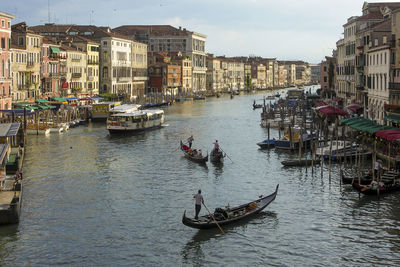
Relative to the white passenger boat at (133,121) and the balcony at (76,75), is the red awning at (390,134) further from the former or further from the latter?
the balcony at (76,75)

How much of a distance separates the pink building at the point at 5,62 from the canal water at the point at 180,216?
47.4ft

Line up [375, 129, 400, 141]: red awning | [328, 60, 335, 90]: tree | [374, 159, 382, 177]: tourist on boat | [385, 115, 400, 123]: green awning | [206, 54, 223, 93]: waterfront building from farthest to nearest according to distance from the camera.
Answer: [206, 54, 223, 93]: waterfront building
[328, 60, 335, 90]: tree
[385, 115, 400, 123]: green awning
[375, 129, 400, 141]: red awning
[374, 159, 382, 177]: tourist on boat

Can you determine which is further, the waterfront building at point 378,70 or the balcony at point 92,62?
the balcony at point 92,62

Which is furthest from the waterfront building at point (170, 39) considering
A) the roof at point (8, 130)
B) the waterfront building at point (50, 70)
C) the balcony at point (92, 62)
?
the roof at point (8, 130)

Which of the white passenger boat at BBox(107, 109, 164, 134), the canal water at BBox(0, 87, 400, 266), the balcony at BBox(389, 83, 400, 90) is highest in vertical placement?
the balcony at BBox(389, 83, 400, 90)

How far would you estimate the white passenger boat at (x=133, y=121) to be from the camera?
48.2 meters

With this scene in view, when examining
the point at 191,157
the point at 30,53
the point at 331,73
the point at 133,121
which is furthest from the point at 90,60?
the point at 191,157

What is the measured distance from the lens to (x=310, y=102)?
82.9 metres

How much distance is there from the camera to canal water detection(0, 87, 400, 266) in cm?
1827

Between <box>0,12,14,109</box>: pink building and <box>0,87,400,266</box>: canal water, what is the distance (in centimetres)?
1444

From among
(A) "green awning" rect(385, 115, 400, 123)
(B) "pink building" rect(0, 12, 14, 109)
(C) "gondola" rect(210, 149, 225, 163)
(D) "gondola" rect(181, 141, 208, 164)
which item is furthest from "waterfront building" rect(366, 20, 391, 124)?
(B) "pink building" rect(0, 12, 14, 109)

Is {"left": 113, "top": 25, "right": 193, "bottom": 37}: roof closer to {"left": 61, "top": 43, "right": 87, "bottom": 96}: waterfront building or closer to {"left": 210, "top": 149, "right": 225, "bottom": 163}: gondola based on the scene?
{"left": 61, "top": 43, "right": 87, "bottom": 96}: waterfront building

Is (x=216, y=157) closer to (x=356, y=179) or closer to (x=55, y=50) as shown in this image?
(x=356, y=179)

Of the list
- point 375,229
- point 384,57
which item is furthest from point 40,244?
point 384,57
